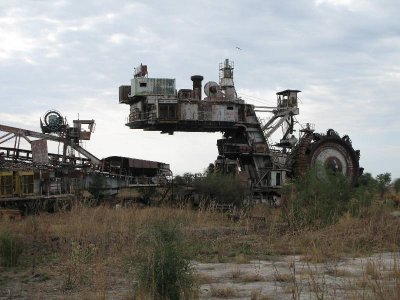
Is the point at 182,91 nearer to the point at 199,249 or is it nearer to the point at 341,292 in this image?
the point at 199,249

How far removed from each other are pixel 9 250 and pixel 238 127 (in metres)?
39.8

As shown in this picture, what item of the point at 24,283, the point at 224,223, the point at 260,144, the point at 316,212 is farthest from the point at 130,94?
the point at 24,283

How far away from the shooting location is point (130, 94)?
5228 centimetres

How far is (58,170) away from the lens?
36000 millimetres

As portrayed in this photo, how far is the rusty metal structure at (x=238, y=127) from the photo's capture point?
49188 millimetres

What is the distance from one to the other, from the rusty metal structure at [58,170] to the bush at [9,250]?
17300mm

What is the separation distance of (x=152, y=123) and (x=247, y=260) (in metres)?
36.3

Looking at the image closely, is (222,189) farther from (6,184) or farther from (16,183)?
(6,184)

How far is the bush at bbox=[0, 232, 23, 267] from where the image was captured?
12812mm

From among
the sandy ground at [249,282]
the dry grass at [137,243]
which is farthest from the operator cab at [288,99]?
the sandy ground at [249,282]

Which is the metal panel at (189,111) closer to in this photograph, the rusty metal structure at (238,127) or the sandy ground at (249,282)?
the rusty metal structure at (238,127)

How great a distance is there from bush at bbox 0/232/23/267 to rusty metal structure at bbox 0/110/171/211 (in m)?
17.3

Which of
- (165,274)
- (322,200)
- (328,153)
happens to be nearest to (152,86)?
(328,153)

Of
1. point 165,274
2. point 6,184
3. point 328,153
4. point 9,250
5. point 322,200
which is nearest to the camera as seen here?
point 165,274
